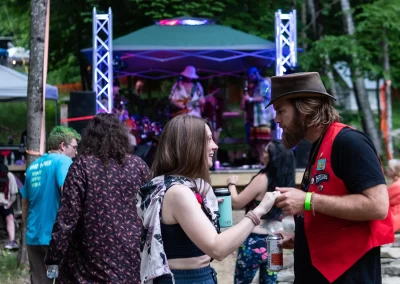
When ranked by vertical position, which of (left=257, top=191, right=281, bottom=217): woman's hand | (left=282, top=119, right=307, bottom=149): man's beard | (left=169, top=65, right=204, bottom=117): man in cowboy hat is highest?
(left=169, top=65, right=204, bottom=117): man in cowboy hat

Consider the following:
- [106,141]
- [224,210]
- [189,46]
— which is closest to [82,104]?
[189,46]

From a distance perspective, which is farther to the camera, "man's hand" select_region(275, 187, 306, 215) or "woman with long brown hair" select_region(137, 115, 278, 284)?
"woman with long brown hair" select_region(137, 115, 278, 284)

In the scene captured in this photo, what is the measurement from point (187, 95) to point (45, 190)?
31.3 feet

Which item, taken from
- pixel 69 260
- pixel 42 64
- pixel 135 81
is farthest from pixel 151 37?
pixel 69 260

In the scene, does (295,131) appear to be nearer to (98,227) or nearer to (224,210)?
(224,210)

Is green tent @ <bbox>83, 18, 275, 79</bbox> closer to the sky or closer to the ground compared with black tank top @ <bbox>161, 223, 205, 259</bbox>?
closer to the sky

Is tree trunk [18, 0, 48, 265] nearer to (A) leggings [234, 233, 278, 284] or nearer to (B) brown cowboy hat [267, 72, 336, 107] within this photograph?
(A) leggings [234, 233, 278, 284]

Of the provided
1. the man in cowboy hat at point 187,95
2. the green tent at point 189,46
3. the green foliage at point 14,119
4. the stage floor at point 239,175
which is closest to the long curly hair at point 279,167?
the stage floor at point 239,175

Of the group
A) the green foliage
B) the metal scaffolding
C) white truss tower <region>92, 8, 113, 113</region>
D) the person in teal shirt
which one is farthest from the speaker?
the green foliage

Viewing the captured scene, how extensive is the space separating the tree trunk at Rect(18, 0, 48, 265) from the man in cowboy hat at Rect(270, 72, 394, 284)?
17.1 feet

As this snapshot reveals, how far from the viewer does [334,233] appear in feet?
11.6

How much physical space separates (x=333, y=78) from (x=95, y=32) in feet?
22.4

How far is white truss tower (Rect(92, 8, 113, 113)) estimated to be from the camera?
14008mm

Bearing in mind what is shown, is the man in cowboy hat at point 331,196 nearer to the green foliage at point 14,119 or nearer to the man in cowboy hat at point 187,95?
Result: the man in cowboy hat at point 187,95
